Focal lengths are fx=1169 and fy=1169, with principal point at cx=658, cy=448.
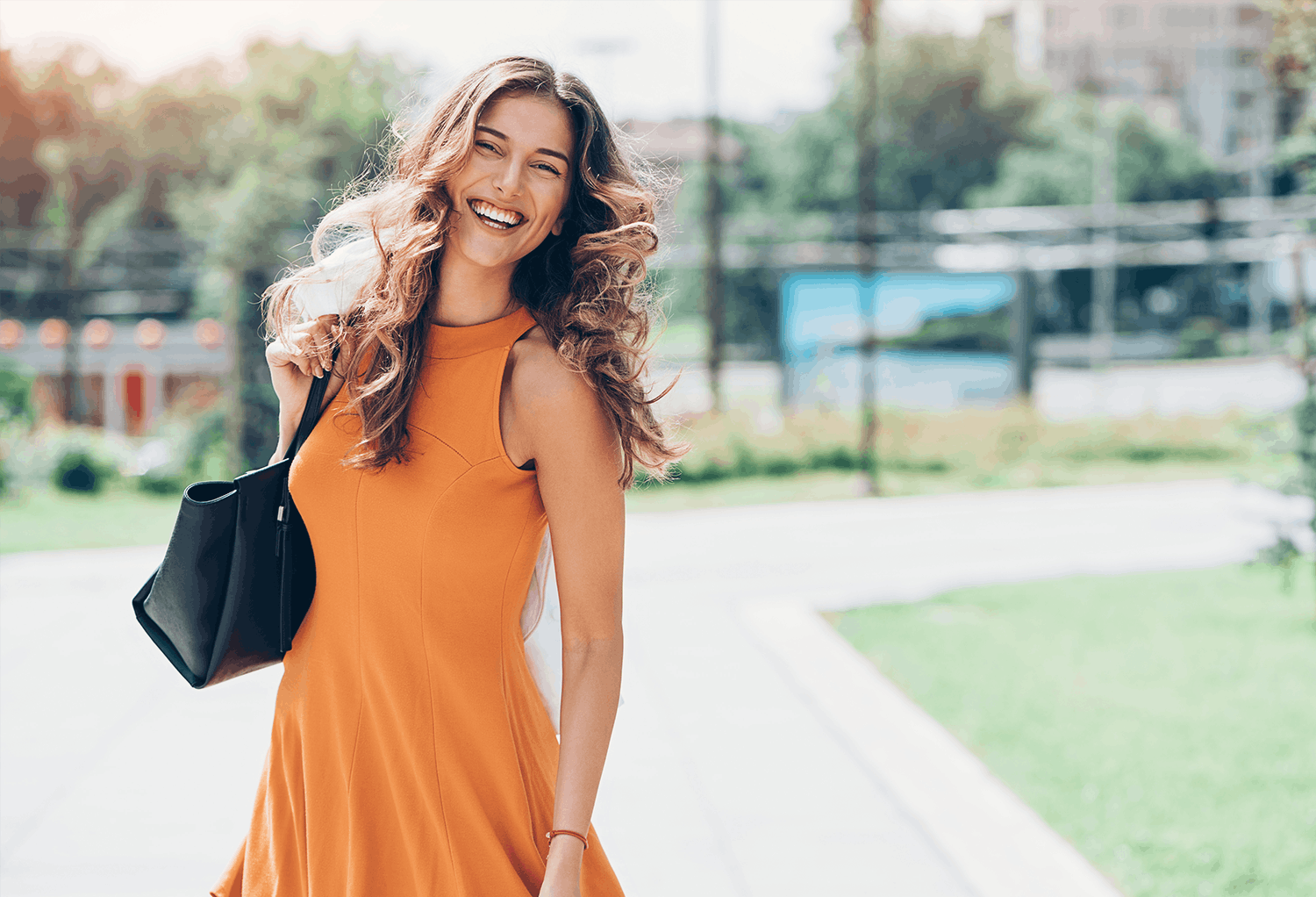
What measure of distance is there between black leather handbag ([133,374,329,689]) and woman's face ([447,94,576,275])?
0.43 m

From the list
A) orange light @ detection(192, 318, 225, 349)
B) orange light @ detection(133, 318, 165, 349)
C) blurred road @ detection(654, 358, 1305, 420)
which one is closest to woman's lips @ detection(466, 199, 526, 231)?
blurred road @ detection(654, 358, 1305, 420)

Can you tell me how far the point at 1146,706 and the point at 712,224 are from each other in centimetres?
1275

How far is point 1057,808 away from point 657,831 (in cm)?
148

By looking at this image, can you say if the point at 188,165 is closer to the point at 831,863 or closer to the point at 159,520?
the point at 159,520

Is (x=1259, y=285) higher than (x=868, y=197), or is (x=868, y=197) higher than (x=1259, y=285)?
(x=868, y=197)

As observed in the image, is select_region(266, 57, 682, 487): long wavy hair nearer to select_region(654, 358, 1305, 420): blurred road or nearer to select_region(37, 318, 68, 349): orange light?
select_region(654, 358, 1305, 420): blurred road

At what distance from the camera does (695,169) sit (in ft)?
158

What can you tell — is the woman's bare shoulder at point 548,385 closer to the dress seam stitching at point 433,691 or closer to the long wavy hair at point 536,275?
the long wavy hair at point 536,275

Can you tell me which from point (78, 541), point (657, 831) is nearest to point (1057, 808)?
point (657, 831)

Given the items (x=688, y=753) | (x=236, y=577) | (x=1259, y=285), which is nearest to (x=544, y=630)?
(x=236, y=577)

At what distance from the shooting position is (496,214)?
1.63 metres

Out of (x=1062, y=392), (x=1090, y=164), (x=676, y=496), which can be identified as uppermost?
(x=1090, y=164)

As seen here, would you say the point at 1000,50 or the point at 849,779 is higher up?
the point at 1000,50

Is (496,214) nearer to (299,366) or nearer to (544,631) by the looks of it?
(299,366)
